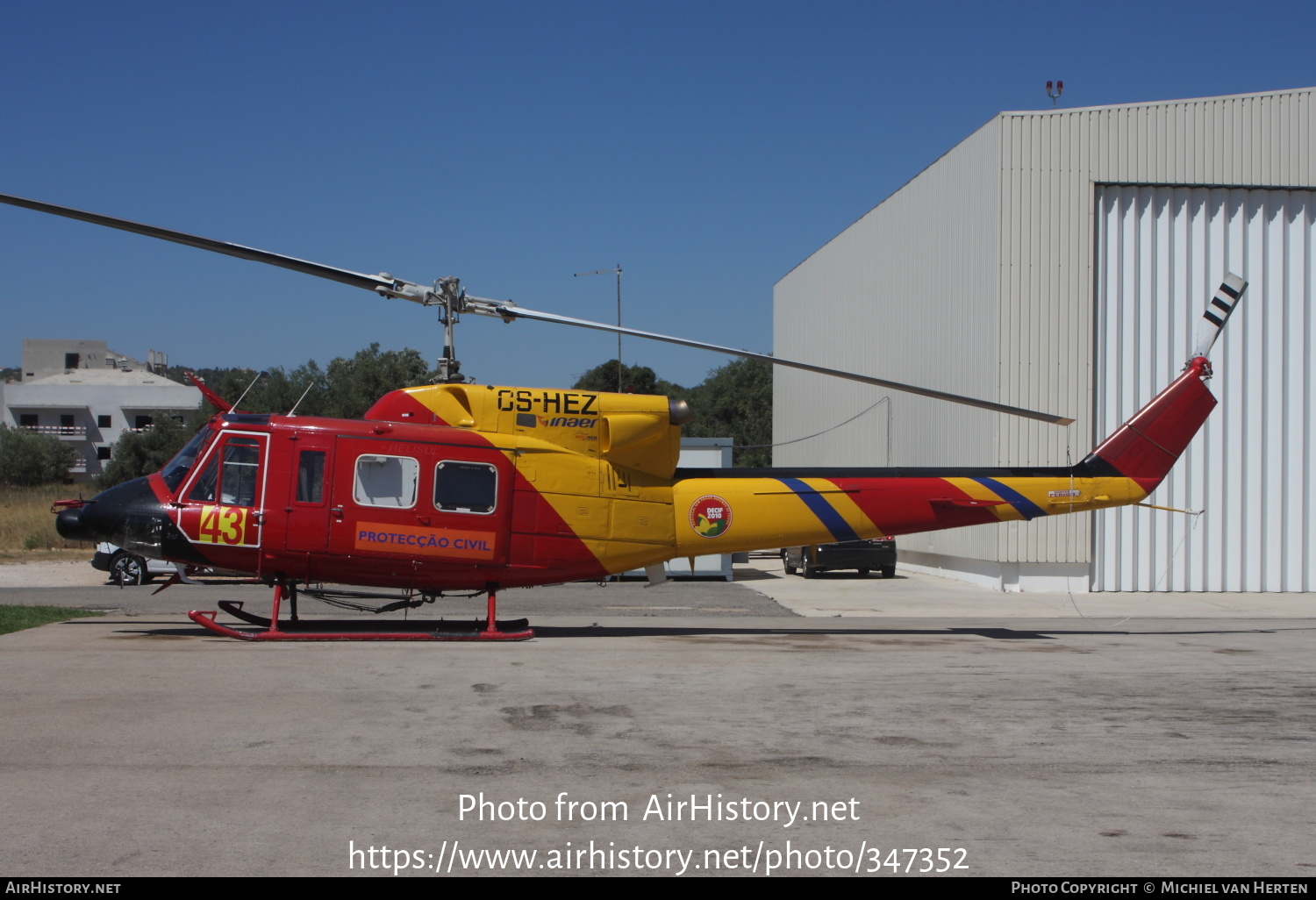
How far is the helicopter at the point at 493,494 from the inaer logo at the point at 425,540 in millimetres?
20

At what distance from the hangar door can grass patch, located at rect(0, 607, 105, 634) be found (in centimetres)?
1980

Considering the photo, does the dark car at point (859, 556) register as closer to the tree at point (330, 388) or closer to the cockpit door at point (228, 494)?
the cockpit door at point (228, 494)

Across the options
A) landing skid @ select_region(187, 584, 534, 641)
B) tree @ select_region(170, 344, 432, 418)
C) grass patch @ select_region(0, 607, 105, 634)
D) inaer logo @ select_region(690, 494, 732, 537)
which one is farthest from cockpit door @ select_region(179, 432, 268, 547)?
tree @ select_region(170, 344, 432, 418)

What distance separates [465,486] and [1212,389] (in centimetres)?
1848

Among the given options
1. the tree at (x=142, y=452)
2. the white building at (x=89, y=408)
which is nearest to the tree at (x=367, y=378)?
the tree at (x=142, y=452)

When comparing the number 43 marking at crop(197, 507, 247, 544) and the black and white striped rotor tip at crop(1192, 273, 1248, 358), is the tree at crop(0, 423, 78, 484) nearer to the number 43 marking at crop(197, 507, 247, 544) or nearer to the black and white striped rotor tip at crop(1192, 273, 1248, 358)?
the number 43 marking at crop(197, 507, 247, 544)

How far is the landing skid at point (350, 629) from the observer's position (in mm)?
11398

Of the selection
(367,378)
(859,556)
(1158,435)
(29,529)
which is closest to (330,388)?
(367,378)

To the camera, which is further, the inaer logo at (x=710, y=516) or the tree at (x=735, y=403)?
the tree at (x=735, y=403)

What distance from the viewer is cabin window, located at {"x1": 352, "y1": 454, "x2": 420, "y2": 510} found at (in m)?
11.6

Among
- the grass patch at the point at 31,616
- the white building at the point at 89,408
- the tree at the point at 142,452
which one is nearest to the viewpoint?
the grass patch at the point at 31,616

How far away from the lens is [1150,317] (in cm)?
2280

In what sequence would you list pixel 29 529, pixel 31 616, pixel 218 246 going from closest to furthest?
pixel 218 246 → pixel 31 616 → pixel 29 529

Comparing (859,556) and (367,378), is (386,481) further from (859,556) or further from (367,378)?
(367,378)
